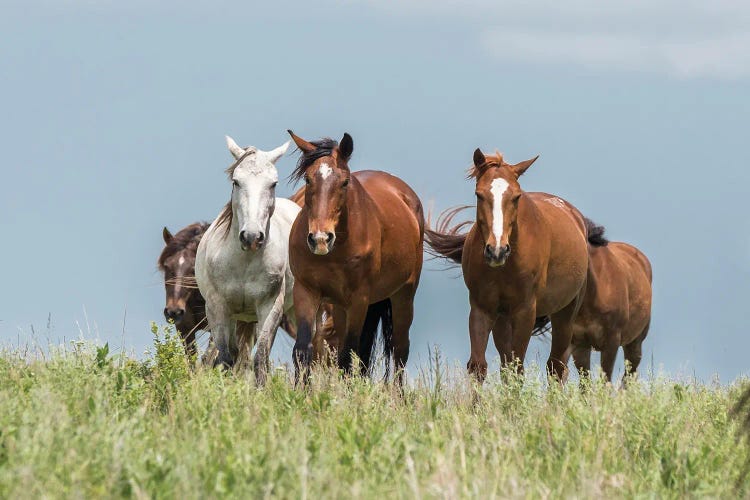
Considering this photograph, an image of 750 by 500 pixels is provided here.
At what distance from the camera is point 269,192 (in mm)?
10305

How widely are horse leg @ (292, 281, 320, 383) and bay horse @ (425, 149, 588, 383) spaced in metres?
1.36

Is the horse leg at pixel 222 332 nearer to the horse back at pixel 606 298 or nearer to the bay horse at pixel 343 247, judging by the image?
the bay horse at pixel 343 247

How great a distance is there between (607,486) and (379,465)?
3.69 ft

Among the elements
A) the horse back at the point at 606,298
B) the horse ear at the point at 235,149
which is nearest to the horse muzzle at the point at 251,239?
the horse ear at the point at 235,149

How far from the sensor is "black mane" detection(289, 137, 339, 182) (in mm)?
10188

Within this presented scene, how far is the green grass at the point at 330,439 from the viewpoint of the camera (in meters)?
5.33

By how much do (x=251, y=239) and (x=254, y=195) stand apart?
0.39 meters

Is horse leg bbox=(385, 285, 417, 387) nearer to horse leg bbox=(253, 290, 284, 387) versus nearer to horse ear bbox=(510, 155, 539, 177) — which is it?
horse leg bbox=(253, 290, 284, 387)

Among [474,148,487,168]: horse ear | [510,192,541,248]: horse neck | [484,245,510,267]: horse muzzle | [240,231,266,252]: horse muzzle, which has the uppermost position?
[474,148,487,168]: horse ear

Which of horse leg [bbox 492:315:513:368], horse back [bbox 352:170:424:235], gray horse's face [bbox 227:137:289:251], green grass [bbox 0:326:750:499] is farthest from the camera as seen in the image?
horse back [bbox 352:170:424:235]

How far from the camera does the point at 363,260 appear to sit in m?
10.3

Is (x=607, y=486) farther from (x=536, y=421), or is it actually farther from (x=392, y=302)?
(x=392, y=302)

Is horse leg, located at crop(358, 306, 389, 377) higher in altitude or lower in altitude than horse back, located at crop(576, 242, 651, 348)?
lower

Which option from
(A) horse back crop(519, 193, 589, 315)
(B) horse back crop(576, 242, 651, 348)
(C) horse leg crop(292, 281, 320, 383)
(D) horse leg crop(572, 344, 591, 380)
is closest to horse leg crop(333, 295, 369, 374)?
(C) horse leg crop(292, 281, 320, 383)
